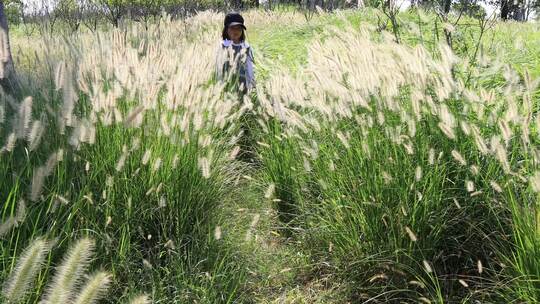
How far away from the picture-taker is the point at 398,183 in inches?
84.9

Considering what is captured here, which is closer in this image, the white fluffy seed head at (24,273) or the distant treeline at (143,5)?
the white fluffy seed head at (24,273)

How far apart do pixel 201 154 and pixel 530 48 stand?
163 inches

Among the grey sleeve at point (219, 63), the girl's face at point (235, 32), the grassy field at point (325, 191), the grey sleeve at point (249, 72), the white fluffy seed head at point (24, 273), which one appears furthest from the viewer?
the girl's face at point (235, 32)

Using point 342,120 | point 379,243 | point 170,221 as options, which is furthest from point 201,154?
point 379,243

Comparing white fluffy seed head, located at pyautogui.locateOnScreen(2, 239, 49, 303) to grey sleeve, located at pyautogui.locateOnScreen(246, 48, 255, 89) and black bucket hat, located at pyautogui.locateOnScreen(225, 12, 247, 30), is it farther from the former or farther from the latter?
black bucket hat, located at pyautogui.locateOnScreen(225, 12, 247, 30)

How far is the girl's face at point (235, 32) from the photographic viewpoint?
4699mm

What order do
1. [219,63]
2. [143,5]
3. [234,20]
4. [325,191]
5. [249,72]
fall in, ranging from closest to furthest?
[325,191] → [219,63] → [249,72] → [234,20] → [143,5]

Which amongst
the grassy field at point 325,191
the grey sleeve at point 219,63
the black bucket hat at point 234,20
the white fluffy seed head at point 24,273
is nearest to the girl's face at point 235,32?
the black bucket hat at point 234,20

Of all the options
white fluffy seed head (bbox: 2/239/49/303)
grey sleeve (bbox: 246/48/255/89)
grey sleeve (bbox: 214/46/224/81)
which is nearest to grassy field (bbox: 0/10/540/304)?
white fluffy seed head (bbox: 2/239/49/303)

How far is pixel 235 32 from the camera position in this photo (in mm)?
4723

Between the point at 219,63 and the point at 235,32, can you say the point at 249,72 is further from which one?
the point at 219,63

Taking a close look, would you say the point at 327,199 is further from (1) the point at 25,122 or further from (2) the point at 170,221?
(1) the point at 25,122

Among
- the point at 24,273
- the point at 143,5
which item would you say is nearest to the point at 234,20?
the point at 24,273

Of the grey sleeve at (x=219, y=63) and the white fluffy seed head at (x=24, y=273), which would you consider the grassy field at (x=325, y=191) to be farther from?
the grey sleeve at (x=219, y=63)
